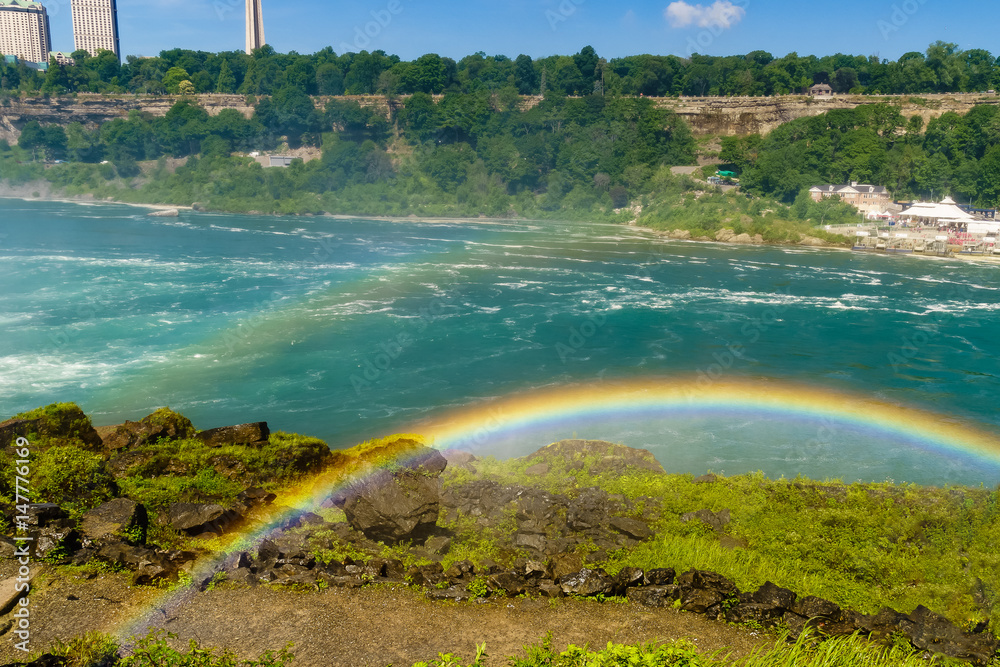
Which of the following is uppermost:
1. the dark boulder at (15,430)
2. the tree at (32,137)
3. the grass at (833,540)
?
the tree at (32,137)

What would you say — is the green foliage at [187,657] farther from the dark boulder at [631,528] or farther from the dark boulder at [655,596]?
the dark boulder at [631,528]

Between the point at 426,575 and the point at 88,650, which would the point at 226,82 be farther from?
the point at 88,650

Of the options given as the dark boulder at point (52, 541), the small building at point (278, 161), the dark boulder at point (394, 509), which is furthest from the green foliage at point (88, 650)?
the small building at point (278, 161)

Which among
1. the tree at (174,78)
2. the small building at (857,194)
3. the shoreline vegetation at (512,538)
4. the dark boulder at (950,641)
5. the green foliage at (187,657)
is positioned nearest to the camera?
the green foliage at (187,657)

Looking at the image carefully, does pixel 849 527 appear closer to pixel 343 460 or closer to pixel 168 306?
pixel 343 460

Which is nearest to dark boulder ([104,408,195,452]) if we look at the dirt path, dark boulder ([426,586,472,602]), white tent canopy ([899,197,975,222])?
the dirt path

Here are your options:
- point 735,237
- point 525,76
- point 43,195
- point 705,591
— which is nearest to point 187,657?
point 705,591

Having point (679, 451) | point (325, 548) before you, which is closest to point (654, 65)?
point (679, 451)
